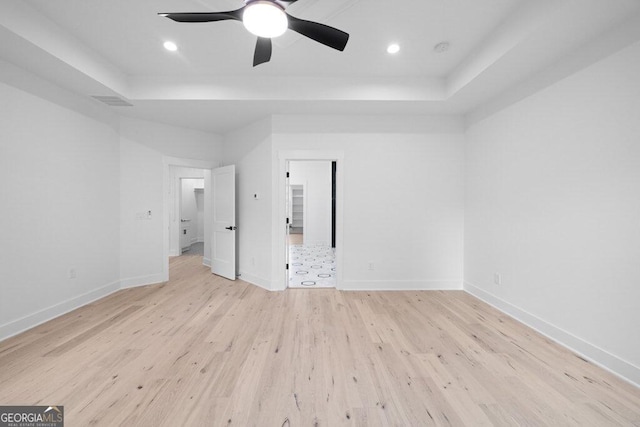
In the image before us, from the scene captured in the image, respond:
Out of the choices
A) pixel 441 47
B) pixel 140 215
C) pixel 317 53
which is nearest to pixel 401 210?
pixel 441 47

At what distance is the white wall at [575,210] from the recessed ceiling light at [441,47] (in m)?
1.08

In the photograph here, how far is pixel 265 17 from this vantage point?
1.60 metres

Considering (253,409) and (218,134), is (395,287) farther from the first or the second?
(218,134)

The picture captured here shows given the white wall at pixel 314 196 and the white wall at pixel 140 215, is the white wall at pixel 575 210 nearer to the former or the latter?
the white wall at pixel 314 196

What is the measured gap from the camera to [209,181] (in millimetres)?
5062

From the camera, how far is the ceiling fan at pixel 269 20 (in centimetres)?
158

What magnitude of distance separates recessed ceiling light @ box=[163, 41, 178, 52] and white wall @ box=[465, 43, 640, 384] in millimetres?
3928

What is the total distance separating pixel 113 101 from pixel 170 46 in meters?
1.37

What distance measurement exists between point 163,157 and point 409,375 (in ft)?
15.1

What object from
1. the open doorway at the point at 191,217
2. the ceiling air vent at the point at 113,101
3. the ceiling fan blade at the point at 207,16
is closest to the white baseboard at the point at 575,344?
the ceiling fan blade at the point at 207,16

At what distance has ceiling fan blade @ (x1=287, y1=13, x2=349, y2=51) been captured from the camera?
1716 millimetres

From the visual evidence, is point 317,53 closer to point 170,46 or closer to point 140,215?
point 170,46

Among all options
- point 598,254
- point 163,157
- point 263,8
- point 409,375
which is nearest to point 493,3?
point 263,8

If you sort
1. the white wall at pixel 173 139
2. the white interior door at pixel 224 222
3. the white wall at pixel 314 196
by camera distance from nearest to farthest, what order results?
1. the white wall at pixel 173 139
2. the white interior door at pixel 224 222
3. the white wall at pixel 314 196
